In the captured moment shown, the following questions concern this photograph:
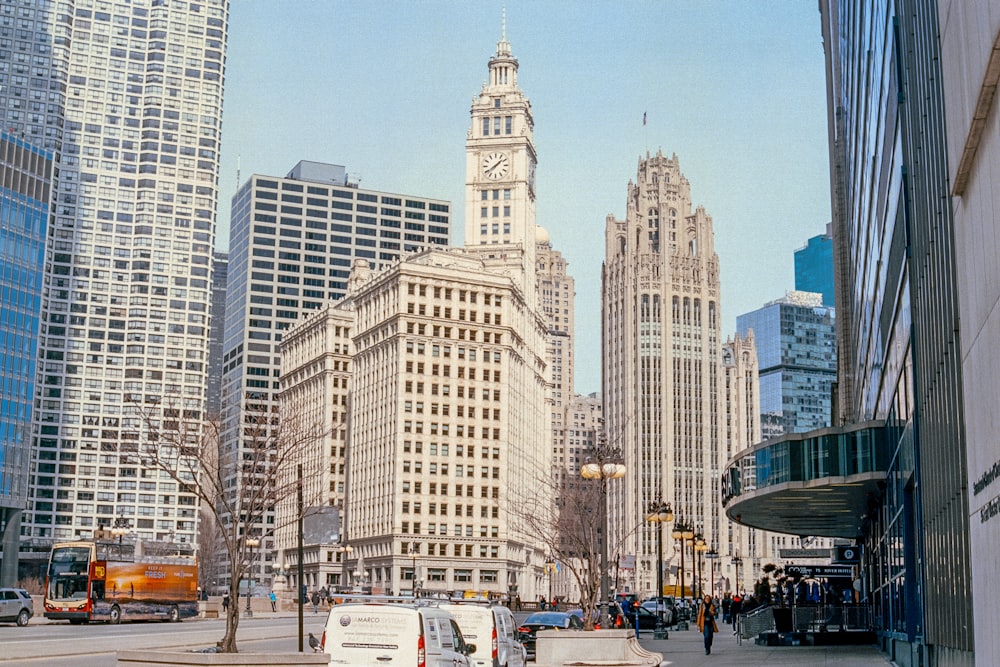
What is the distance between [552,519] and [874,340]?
102m

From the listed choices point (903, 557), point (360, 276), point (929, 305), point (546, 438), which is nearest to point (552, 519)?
point (546, 438)

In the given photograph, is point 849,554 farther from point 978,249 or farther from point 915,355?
point 978,249

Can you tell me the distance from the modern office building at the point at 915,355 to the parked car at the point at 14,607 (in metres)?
34.2

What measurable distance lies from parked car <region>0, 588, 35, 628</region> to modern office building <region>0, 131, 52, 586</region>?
2520 inches

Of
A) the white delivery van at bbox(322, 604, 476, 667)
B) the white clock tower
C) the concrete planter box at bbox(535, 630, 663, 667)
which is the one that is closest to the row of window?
the white clock tower

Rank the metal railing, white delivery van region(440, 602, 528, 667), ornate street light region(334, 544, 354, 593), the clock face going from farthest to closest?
the clock face
ornate street light region(334, 544, 354, 593)
the metal railing
white delivery van region(440, 602, 528, 667)

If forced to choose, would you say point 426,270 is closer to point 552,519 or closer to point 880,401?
point 552,519

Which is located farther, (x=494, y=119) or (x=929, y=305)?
(x=494, y=119)

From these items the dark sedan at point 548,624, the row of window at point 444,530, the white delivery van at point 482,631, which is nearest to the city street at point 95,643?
the white delivery van at point 482,631

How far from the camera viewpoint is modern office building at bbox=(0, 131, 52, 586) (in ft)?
388

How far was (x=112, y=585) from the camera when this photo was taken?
64125mm

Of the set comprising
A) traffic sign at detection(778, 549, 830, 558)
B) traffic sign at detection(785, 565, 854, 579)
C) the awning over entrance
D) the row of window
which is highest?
the awning over entrance

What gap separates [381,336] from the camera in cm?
14300

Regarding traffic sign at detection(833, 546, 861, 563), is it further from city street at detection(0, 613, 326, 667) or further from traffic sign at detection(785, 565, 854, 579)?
city street at detection(0, 613, 326, 667)
